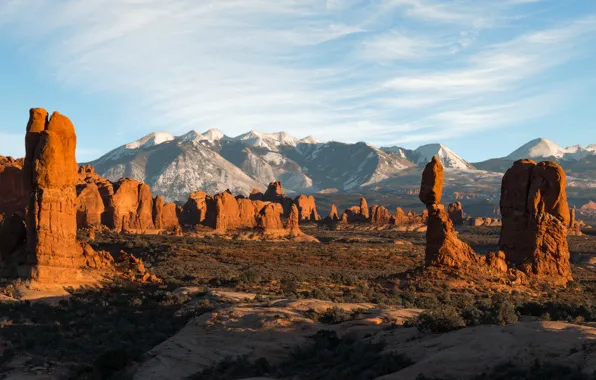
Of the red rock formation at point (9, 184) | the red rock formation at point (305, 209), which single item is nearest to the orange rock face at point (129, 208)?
the red rock formation at point (9, 184)

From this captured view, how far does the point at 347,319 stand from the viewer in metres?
20.9

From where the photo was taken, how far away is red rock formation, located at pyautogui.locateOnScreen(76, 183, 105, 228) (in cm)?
7612

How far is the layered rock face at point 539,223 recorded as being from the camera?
36.0 m

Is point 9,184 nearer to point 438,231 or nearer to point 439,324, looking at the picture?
point 438,231

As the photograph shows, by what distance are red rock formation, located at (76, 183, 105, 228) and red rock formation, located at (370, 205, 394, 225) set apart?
220 ft

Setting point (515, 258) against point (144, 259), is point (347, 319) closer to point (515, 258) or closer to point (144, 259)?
point (515, 258)

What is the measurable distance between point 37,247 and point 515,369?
24.1 meters

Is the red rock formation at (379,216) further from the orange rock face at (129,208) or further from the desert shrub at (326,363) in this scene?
the desert shrub at (326,363)

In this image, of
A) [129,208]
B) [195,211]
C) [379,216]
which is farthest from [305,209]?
[129,208]

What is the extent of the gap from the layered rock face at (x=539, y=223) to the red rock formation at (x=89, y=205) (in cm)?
5384

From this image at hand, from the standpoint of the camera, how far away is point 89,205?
7900cm

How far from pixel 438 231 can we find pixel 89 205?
55.3 meters

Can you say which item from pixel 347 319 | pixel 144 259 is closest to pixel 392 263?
pixel 144 259

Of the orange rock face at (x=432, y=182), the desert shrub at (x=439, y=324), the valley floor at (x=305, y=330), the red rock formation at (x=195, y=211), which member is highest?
the orange rock face at (x=432, y=182)
